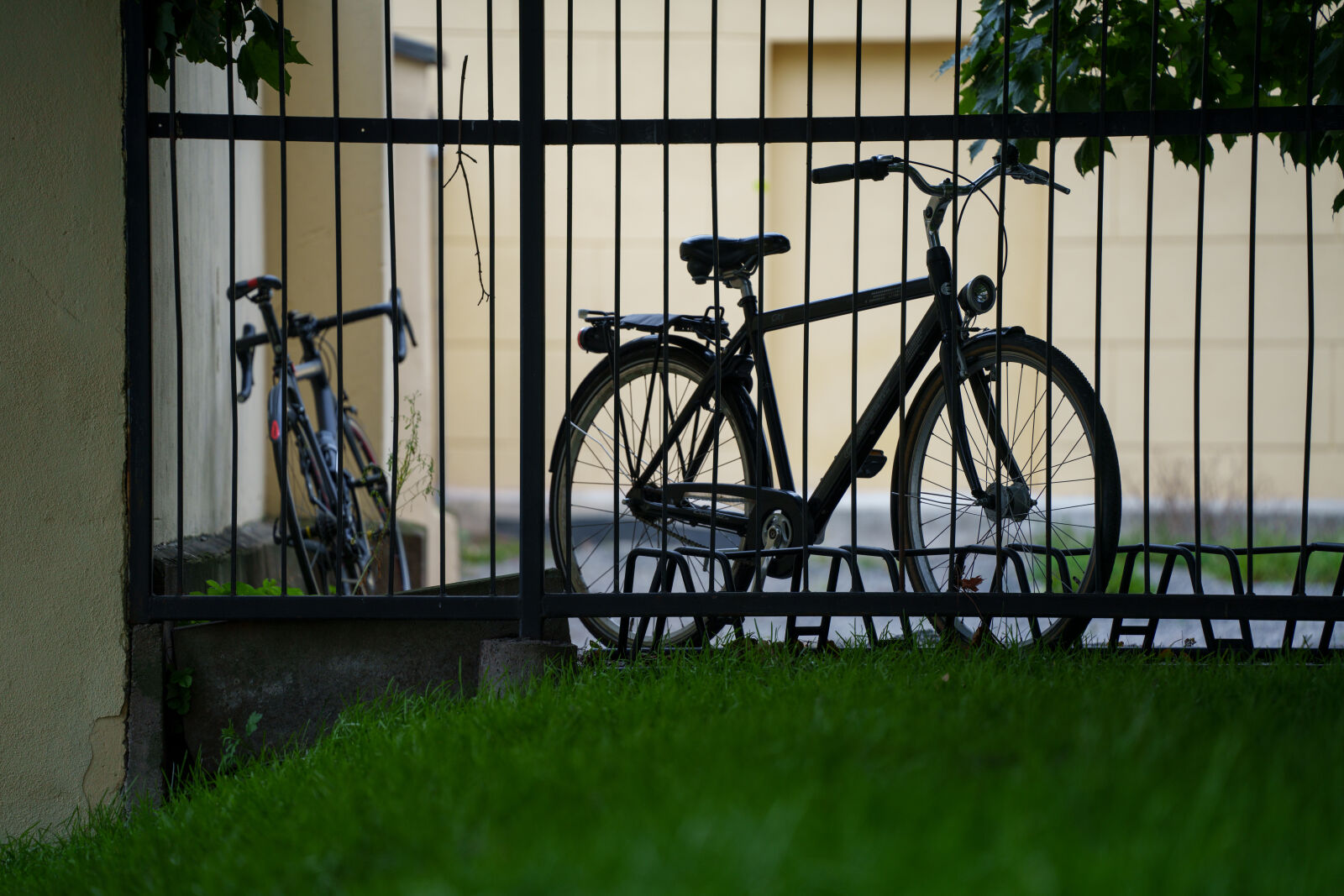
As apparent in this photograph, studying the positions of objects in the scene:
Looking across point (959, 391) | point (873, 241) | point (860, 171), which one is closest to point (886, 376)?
point (959, 391)

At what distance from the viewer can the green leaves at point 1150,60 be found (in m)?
3.18

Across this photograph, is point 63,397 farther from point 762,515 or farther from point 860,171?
point 860,171

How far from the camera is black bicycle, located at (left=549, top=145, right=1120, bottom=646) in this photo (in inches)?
110

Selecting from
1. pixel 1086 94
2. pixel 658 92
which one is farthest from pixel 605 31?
pixel 1086 94

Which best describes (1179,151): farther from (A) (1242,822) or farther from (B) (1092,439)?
(A) (1242,822)

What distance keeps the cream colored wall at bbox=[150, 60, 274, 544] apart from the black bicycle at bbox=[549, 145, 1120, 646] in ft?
3.95

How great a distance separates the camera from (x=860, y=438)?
124 inches

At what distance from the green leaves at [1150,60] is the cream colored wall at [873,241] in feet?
14.0

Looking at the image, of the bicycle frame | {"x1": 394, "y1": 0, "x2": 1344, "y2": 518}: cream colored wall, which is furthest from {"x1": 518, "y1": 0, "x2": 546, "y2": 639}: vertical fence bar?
{"x1": 394, "y1": 0, "x2": 1344, "y2": 518}: cream colored wall

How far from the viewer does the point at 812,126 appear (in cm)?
279

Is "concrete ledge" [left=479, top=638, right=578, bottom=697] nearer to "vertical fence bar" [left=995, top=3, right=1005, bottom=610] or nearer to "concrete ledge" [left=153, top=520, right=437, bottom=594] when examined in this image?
"concrete ledge" [left=153, top=520, right=437, bottom=594]

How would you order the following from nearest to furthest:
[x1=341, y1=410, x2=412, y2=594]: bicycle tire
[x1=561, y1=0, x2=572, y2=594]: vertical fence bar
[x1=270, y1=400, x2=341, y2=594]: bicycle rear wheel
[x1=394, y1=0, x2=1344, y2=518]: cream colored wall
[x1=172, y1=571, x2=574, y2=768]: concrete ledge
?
[x1=561, y1=0, x2=572, y2=594]: vertical fence bar → [x1=172, y1=571, x2=574, y2=768]: concrete ledge → [x1=270, y1=400, x2=341, y2=594]: bicycle rear wheel → [x1=341, y1=410, x2=412, y2=594]: bicycle tire → [x1=394, y1=0, x2=1344, y2=518]: cream colored wall

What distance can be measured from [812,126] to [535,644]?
1.47 meters

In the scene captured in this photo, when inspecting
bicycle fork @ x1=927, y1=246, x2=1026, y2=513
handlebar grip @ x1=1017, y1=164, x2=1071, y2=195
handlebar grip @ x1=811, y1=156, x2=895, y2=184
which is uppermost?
handlebar grip @ x1=811, y1=156, x2=895, y2=184
